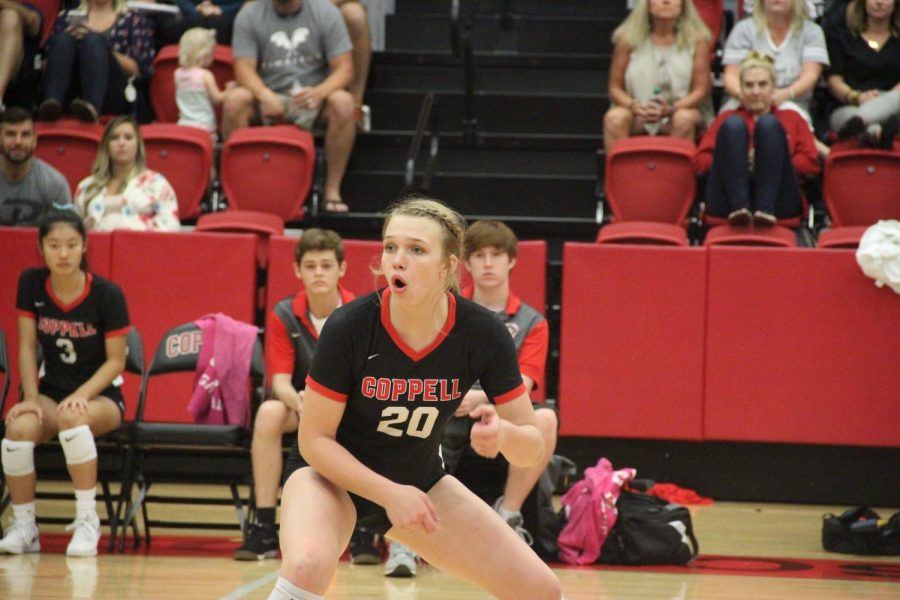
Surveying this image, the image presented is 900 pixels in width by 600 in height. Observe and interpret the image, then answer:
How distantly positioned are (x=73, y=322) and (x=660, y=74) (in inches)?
165

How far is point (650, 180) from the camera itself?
7969 mm

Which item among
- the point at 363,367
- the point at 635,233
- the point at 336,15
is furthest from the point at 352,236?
the point at 363,367

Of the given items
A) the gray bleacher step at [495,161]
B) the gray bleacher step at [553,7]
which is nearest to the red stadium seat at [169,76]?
the gray bleacher step at [495,161]

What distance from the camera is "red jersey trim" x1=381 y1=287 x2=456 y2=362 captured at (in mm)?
3518

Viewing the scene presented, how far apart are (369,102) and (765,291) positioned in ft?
11.9

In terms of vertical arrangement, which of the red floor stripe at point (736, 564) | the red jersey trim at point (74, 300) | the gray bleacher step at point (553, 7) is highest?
the gray bleacher step at point (553, 7)

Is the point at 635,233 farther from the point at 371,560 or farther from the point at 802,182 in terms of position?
the point at 371,560

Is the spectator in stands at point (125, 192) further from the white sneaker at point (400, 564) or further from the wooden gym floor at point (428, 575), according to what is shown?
the white sneaker at point (400, 564)

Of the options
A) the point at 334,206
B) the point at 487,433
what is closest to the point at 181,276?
the point at 334,206

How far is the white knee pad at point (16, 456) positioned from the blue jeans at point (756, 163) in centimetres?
417

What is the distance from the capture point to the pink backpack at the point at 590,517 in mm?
5859

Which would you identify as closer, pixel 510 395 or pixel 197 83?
pixel 510 395

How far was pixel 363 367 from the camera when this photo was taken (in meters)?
3.49

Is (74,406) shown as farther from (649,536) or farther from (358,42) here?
(358,42)
